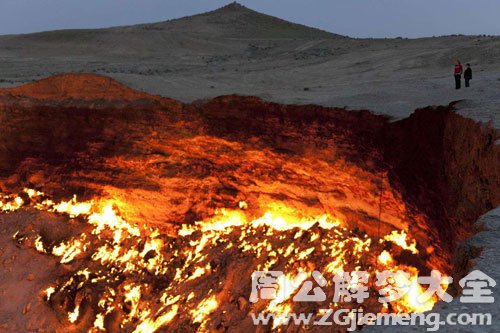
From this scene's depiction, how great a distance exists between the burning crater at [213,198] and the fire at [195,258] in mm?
23

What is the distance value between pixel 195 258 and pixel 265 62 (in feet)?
39.3

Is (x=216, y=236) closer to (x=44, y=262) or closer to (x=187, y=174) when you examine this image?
(x=187, y=174)

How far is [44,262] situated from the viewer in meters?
8.39

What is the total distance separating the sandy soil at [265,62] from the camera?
23.3 ft

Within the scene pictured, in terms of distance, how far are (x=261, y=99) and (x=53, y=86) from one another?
12.7ft

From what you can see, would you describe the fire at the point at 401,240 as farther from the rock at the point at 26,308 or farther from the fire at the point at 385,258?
the rock at the point at 26,308

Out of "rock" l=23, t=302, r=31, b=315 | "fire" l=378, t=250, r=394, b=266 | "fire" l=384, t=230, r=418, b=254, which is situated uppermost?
"fire" l=384, t=230, r=418, b=254

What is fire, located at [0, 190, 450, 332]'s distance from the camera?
6577 millimetres

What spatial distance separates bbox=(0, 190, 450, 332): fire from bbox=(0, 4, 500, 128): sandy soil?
2003 mm

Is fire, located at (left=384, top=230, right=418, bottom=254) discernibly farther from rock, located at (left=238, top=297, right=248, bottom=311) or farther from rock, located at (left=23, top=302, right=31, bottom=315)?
rock, located at (left=23, top=302, right=31, bottom=315)

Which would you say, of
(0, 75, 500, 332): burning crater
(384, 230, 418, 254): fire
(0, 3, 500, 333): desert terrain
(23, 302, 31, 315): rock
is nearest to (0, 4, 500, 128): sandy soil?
(0, 3, 500, 333): desert terrain

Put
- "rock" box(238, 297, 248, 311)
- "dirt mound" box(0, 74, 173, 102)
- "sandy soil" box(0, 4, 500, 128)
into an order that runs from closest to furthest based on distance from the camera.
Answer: "rock" box(238, 297, 248, 311) → "sandy soil" box(0, 4, 500, 128) → "dirt mound" box(0, 74, 173, 102)

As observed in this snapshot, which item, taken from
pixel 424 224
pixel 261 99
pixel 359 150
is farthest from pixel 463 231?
pixel 261 99

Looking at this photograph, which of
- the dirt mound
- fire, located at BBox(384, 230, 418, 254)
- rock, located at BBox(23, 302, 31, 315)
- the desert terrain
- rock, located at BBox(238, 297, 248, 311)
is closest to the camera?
the desert terrain
